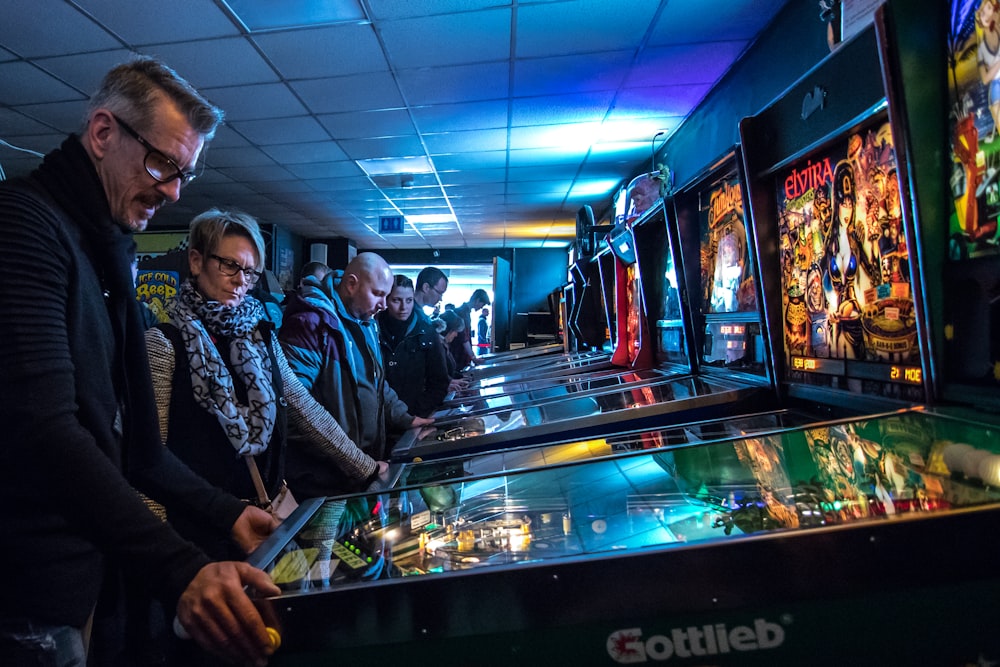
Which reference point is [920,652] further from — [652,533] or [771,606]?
[652,533]

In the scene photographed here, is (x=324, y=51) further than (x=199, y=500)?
Yes

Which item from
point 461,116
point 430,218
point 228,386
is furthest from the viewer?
point 430,218

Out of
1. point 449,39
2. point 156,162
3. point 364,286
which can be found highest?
point 449,39

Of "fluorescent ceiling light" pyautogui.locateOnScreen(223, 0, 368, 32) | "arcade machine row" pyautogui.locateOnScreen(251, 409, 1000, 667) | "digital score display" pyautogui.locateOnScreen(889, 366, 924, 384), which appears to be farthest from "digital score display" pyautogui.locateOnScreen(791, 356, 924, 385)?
"fluorescent ceiling light" pyautogui.locateOnScreen(223, 0, 368, 32)

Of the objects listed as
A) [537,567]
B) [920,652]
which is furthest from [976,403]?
[537,567]

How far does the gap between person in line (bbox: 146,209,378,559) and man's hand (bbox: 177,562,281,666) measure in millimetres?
651

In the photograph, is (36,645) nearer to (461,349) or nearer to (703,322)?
(703,322)

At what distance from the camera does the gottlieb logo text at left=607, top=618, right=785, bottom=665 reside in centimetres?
Result: 63

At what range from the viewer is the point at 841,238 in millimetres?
1336

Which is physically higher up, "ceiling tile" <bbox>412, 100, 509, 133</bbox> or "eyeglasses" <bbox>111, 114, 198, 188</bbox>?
"ceiling tile" <bbox>412, 100, 509, 133</bbox>

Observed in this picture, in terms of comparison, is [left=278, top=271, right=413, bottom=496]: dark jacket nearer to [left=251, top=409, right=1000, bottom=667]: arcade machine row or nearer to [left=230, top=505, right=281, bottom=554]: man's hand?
[left=230, top=505, right=281, bottom=554]: man's hand

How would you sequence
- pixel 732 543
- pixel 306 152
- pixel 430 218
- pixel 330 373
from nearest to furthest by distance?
1. pixel 732 543
2. pixel 330 373
3. pixel 306 152
4. pixel 430 218

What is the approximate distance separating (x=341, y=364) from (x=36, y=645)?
1311mm

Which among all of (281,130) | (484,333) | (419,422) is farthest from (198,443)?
(484,333)
